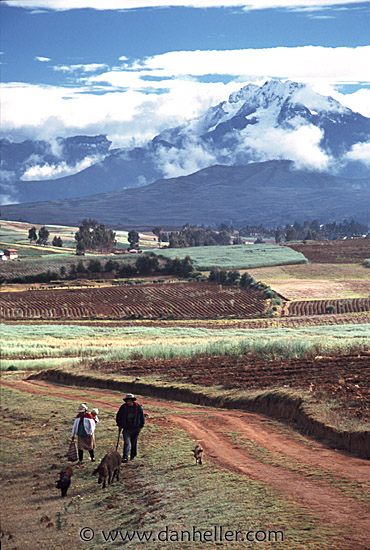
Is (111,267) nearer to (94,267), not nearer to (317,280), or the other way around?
(94,267)

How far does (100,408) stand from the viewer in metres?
24.0

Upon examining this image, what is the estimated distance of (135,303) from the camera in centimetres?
8888

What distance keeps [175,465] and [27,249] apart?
170 metres

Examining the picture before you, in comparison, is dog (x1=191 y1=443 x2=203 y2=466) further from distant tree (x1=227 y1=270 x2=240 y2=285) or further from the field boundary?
distant tree (x1=227 y1=270 x2=240 y2=285)

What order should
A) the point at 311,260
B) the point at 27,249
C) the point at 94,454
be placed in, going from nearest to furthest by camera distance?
the point at 94,454
the point at 311,260
the point at 27,249

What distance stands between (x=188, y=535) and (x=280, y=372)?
1502cm

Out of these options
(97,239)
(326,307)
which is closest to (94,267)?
(326,307)

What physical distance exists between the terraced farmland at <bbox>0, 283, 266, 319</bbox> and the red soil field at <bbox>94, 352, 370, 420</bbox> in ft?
157

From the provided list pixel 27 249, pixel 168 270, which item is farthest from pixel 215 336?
pixel 27 249

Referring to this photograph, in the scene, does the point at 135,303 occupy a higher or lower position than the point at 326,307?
lower

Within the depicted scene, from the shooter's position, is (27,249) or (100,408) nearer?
(100,408)

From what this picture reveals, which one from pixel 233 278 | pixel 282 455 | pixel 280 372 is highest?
pixel 282 455

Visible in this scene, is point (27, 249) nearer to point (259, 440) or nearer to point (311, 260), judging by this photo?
point (311, 260)

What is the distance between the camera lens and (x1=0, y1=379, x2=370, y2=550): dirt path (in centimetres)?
1290
